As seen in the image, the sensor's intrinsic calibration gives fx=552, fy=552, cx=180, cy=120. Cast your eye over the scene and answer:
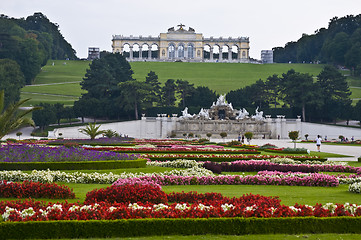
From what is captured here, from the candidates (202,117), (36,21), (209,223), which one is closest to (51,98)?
(202,117)

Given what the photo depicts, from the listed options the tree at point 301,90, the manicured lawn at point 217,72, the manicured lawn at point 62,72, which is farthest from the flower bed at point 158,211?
the manicured lawn at point 62,72

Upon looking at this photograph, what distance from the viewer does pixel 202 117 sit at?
201 feet

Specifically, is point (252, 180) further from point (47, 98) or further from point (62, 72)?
point (62, 72)

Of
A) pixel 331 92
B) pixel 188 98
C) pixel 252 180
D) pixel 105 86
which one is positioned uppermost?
pixel 105 86

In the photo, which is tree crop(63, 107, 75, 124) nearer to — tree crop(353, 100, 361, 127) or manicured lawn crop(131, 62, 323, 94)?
manicured lawn crop(131, 62, 323, 94)

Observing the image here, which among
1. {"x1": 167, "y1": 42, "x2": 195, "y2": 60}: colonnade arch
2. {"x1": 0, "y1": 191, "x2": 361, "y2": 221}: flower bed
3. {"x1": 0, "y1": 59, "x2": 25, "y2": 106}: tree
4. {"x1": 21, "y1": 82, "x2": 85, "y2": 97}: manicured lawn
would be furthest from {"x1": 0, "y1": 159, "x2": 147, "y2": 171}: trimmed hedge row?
{"x1": 167, "y1": 42, "x2": 195, "y2": 60}: colonnade arch

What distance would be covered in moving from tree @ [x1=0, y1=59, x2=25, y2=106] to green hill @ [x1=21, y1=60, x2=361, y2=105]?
4992 mm

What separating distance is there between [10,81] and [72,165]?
5064 cm

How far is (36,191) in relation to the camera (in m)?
10.8

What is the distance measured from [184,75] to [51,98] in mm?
26320

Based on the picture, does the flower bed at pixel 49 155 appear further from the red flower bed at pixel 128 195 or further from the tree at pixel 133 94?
the tree at pixel 133 94

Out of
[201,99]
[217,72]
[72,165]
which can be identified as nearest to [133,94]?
[201,99]

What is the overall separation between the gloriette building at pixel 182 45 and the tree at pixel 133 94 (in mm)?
57405

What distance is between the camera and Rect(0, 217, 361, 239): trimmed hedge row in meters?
7.40
